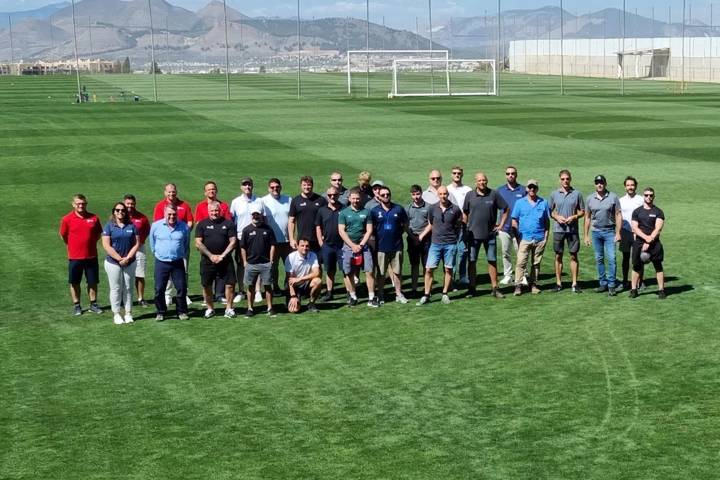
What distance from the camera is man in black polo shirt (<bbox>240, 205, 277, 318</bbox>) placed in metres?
16.0

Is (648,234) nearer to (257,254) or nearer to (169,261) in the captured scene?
(257,254)

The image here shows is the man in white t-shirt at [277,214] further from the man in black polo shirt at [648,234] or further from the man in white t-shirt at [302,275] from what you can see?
the man in black polo shirt at [648,234]

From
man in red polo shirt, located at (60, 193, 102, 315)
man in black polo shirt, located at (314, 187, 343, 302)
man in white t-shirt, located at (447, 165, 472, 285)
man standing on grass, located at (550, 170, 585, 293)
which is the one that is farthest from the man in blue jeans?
man in red polo shirt, located at (60, 193, 102, 315)

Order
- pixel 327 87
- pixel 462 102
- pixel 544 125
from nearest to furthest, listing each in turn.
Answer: pixel 544 125
pixel 462 102
pixel 327 87

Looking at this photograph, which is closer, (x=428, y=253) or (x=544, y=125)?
(x=428, y=253)

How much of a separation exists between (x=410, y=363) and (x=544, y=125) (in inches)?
1327

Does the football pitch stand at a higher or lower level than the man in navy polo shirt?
lower

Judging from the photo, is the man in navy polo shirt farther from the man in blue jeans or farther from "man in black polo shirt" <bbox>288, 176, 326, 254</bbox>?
the man in blue jeans

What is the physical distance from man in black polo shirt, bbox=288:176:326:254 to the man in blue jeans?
4034 millimetres

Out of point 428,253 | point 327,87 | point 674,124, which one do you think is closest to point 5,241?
point 428,253

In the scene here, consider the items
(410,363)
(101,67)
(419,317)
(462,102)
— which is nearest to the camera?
(410,363)

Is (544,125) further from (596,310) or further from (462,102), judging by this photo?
(596,310)

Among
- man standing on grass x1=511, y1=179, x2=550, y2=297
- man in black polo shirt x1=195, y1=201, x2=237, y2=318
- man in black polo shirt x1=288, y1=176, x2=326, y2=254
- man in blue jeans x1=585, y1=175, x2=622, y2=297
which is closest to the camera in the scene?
man in black polo shirt x1=195, y1=201, x2=237, y2=318

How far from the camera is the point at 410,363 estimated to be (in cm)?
1359
